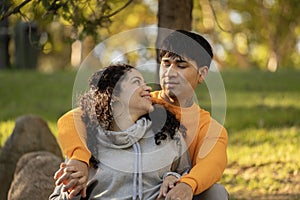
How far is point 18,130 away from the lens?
5832mm

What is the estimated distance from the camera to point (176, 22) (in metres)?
5.62

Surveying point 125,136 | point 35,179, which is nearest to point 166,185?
point 125,136

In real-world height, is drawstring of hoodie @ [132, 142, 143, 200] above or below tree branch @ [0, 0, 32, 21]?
below

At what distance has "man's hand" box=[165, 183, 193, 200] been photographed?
3.51 m

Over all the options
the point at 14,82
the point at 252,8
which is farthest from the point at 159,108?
the point at 252,8

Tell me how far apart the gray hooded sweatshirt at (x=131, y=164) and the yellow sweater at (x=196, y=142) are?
11 centimetres

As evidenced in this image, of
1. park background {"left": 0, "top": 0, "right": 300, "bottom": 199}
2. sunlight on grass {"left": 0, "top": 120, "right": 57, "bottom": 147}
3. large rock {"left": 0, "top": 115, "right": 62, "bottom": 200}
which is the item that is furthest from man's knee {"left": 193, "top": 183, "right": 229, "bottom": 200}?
sunlight on grass {"left": 0, "top": 120, "right": 57, "bottom": 147}

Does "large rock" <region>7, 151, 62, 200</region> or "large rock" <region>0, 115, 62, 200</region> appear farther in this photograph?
"large rock" <region>0, 115, 62, 200</region>

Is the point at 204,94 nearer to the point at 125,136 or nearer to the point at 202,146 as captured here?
the point at 202,146

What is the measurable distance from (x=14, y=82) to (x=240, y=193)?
6691mm

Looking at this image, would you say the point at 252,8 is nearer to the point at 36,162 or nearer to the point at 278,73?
the point at 278,73

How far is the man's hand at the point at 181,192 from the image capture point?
11.5ft

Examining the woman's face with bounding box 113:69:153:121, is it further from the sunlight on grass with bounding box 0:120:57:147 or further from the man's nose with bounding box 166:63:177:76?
the sunlight on grass with bounding box 0:120:57:147

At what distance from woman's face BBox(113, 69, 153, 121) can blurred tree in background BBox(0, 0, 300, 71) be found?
49.4 inches
